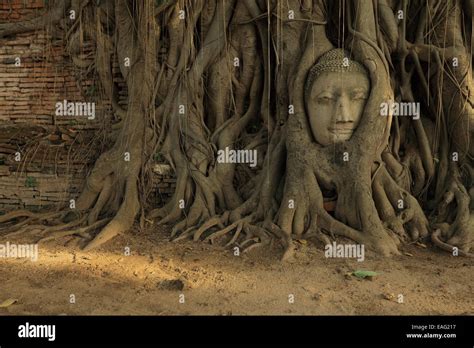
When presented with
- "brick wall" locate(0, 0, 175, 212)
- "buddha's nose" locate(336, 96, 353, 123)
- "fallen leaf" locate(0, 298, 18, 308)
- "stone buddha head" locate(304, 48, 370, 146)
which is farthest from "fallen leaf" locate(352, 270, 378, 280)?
"brick wall" locate(0, 0, 175, 212)

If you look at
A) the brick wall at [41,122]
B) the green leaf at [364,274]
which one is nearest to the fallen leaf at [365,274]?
the green leaf at [364,274]

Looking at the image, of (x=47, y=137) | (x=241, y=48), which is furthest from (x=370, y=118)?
(x=47, y=137)

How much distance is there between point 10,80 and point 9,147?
3.00ft

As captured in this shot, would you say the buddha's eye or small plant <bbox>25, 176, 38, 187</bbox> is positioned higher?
the buddha's eye

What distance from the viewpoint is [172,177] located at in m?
5.16

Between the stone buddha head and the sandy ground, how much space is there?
1208 mm

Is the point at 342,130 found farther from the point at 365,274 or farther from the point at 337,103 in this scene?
the point at 365,274

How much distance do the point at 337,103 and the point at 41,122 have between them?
150 inches

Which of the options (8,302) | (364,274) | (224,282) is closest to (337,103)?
(364,274)

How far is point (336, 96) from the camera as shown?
448 cm

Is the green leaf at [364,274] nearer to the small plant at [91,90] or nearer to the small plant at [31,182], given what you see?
the small plant at [91,90]

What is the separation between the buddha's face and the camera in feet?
14.6

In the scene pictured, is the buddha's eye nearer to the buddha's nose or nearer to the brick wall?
the buddha's nose

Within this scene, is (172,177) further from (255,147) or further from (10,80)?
(10,80)
